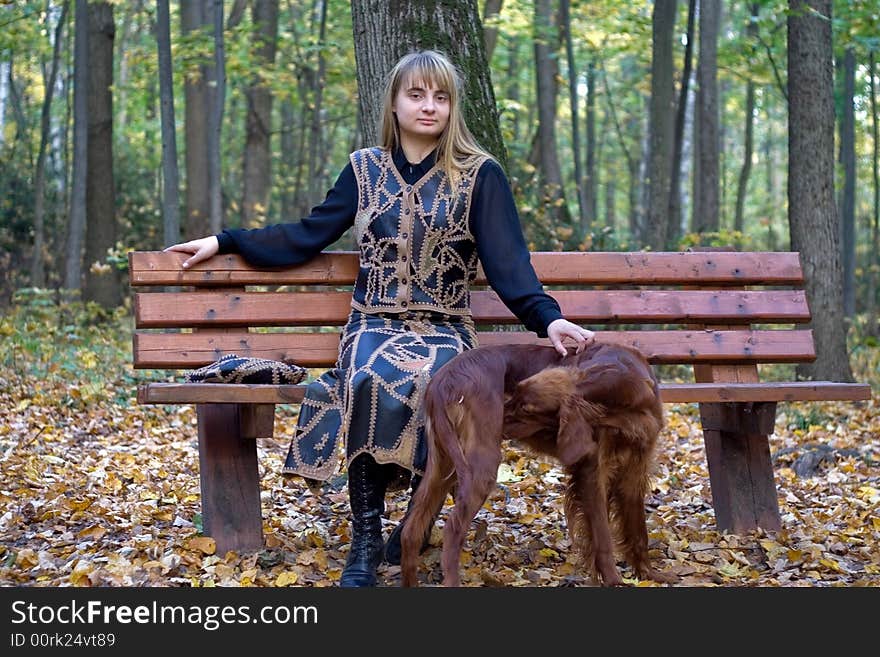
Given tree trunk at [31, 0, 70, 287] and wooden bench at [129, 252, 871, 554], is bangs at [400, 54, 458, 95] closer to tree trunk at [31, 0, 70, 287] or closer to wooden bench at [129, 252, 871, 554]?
wooden bench at [129, 252, 871, 554]

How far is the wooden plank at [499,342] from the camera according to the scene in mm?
4152

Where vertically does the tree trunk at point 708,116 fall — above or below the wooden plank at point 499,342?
above

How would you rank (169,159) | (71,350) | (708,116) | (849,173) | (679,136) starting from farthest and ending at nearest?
1. (849,173)
2. (708,116)
3. (679,136)
4. (71,350)
5. (169,159)

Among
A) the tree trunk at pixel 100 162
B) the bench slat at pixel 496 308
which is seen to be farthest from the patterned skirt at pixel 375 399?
the tree trunk at pixel 100 162

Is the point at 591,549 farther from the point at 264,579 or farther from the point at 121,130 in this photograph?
the point at 121,130

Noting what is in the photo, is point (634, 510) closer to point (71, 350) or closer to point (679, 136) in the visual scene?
point (71, 350)

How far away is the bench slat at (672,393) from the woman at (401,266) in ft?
0.53

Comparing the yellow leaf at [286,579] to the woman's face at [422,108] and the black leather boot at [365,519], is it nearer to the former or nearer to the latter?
the black leather boot at [365,519]

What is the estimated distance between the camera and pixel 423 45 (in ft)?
16.1

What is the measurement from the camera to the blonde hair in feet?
12.9

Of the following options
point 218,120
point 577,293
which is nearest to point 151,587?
point 577,293

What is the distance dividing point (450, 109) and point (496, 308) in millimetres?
859

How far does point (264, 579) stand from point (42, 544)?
1031mm

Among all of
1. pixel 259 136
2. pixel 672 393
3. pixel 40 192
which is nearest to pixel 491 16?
pixel 259 136
